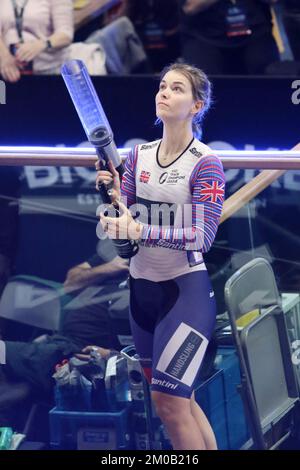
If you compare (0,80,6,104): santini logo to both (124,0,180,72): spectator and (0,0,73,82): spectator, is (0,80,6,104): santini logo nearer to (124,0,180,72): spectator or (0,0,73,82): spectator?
(0,0,73,82): spectator

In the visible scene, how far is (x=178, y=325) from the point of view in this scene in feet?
14.3

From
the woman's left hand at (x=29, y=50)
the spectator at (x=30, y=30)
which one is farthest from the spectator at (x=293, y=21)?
the woman's left hand at (x=29, y=50)

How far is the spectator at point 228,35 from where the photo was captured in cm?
684

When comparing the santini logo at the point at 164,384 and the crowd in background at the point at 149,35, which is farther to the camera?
the crowd in background at the point at 149,35

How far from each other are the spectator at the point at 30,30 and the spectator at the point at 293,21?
55.8 inches

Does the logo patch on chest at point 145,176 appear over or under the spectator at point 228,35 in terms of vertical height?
under

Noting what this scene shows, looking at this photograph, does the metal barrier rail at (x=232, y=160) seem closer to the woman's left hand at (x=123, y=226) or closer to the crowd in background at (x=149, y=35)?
the woman's left hand at (x=123, y=226)

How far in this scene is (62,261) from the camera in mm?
5004

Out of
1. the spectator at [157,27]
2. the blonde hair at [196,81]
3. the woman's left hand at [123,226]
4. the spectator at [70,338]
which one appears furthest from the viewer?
the spectator at [157,27]

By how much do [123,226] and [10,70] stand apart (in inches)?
112

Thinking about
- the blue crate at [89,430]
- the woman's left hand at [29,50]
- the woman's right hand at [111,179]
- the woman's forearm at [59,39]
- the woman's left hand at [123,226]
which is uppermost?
the woman's forearm at [59,39]

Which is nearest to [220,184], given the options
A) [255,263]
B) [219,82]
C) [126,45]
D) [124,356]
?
[255,263]

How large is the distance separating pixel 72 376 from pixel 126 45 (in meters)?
3.12
